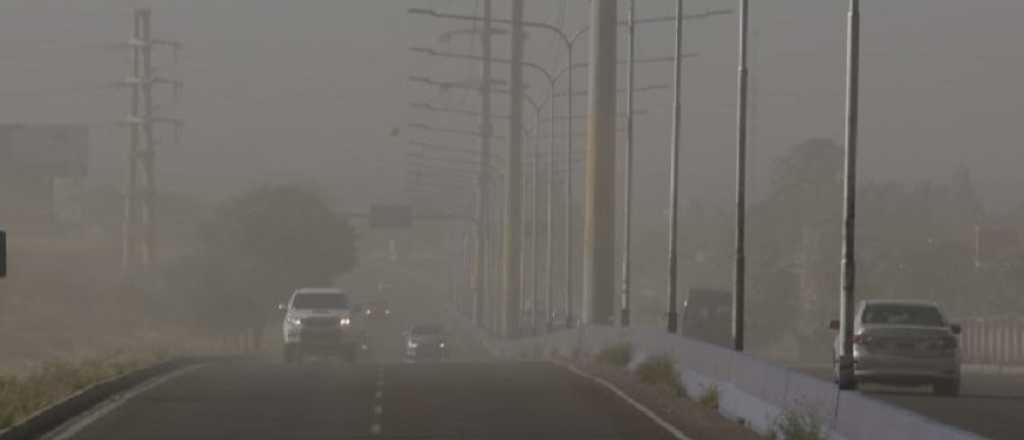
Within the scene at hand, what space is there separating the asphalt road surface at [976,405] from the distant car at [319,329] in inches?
617

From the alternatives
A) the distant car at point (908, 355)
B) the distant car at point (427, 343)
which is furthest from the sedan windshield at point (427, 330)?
the distant car at point (908, 355)

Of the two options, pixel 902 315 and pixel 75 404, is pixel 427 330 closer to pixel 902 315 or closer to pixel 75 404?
pixel 902 315

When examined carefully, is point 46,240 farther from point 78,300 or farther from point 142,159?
point 142,159

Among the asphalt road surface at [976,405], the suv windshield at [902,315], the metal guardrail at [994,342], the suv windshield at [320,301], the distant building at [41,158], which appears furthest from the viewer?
the distant building at [41,158]

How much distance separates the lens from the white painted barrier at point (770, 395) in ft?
77.4

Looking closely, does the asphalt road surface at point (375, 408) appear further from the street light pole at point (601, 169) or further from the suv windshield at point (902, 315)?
the street light pole at point (601, 169)

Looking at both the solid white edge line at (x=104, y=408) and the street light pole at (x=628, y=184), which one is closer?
the solid white edge line at (x=104, y=408)

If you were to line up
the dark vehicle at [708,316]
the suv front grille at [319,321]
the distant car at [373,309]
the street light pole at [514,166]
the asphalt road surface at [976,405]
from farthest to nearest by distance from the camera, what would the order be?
the street light pole at [514,166], the dark vehicle at [708,316], the distant car at [373,309], the suv front grille at [319,321], the asphalt road surface at [976,405]

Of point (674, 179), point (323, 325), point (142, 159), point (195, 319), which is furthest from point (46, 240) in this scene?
point (674, 179)

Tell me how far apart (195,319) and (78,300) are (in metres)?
8.00

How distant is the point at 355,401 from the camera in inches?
1588

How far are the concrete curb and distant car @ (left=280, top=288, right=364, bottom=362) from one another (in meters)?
11.8

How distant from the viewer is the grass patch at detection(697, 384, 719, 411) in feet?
124

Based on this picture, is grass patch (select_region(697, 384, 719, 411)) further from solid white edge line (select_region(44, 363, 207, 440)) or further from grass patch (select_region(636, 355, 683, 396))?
solid white edge line (select_region(44, 363, 207, 440))
